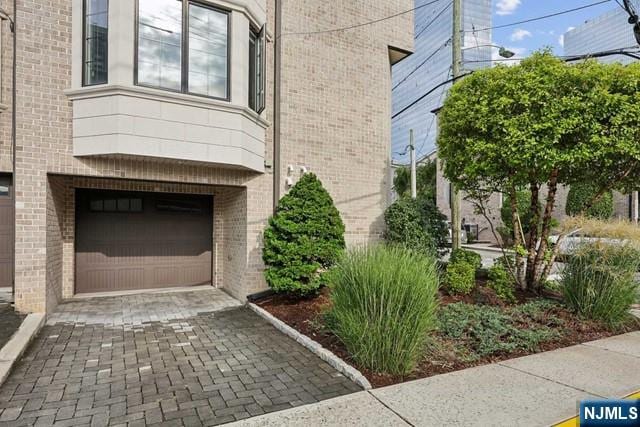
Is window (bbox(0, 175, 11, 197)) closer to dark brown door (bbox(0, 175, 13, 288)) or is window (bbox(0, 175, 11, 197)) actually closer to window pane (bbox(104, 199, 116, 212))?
dark brown door (bbox(0, 175, 13, 288))

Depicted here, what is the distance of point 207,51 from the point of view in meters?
6.62

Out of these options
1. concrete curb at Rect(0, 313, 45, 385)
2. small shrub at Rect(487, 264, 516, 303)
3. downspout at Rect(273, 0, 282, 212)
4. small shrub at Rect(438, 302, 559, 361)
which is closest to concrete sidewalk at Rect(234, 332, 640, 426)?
small shrub at Rect(438, 302, 559, 361)

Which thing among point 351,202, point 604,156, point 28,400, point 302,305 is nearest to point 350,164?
point 351,202

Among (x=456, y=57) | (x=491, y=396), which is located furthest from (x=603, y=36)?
(x=491, y=396)

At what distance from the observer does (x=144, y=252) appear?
8367 mm

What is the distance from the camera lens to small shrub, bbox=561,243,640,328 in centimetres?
573

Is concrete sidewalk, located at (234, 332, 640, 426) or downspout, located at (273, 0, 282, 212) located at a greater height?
downspout, located at (273, 0, 282, 212)

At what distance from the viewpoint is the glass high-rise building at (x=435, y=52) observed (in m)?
10.1

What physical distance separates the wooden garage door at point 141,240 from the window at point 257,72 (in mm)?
2986

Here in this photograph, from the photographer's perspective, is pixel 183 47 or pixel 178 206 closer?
pixel 183 47

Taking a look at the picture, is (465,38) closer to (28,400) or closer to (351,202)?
(351,202)

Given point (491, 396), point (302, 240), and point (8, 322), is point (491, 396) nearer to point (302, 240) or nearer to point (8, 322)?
point (302, 240)

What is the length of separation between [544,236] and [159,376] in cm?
676

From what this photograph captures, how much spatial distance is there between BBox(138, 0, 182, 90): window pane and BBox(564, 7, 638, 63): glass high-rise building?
8063 mm
